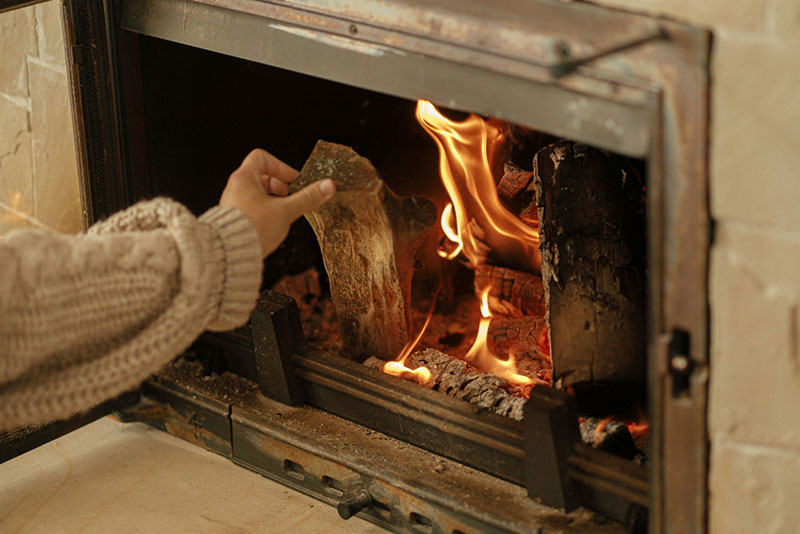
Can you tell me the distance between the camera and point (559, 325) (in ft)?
4.90

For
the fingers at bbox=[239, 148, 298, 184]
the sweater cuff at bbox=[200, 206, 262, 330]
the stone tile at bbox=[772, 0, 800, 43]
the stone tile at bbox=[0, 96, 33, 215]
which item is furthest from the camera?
the stone tile at bbox=[0, 96, 33, 215]

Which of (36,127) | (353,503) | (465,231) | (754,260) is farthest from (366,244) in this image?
(754,260)

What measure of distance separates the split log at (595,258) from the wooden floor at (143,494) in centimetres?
47

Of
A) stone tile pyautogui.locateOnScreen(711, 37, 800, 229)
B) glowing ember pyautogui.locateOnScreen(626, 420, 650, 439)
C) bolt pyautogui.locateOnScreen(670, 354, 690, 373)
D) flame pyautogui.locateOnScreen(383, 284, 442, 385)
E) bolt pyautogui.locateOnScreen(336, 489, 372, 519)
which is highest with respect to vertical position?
stone tile pyautogui.locateOnScreen(711, 37, 800, 229)

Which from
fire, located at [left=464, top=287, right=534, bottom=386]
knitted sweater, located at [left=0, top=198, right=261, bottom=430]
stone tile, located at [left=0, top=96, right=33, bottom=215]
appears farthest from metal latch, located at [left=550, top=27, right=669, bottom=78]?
stone tile, located at [left=0, top=96, right=33, bottom=215]

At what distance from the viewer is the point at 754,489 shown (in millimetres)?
1076

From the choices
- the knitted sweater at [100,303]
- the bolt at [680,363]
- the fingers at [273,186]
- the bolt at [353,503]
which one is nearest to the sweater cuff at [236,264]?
the knitted sweater at [100,303]

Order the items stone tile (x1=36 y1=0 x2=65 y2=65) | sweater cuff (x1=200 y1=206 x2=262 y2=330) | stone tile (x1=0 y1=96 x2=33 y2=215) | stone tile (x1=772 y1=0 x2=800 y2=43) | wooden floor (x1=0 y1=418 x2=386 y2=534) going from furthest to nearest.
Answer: stone tile (x1=0 y1=96 x2=33 y2=215) → stone tile (x1=36 y1=0 x2=65 y2=65) → wooden floor (x1=0 y1=418 x2=386 y2=534) → sweater cuff (x1=200 y1=206 x2=262 y2=330) → stone tile (x1=772 y1=0 x2=800 y2=43)

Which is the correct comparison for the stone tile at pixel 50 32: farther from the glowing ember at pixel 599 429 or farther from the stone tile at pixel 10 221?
the glowing ember at pixel 599 429

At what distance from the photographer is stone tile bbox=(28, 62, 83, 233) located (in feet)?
5.63

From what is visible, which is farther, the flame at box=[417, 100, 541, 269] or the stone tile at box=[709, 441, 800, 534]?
the flame at box=[417, 100, 541, 269]

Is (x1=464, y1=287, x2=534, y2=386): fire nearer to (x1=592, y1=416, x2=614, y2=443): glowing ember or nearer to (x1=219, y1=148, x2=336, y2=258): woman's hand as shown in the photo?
(x1=592, y1=416, x2=614, y2=443): glowing ember

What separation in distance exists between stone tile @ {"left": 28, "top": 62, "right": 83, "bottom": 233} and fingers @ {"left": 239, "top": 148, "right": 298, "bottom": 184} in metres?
0.48

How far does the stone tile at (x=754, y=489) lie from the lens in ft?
3.45
